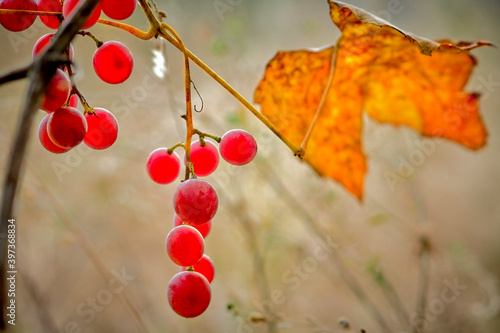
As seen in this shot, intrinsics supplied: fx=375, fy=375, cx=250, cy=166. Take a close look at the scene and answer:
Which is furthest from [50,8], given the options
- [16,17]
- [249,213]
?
[249,213]

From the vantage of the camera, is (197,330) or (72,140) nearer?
(72,140)

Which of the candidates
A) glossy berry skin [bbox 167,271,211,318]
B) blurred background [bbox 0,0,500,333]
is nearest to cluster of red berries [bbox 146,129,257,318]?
glossy berry skin [bbox 167,271,211,318]

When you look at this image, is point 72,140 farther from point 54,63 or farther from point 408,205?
point 408,205

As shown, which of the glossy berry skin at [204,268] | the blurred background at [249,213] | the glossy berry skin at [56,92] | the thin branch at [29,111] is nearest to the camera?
the thin branch at [29,111]

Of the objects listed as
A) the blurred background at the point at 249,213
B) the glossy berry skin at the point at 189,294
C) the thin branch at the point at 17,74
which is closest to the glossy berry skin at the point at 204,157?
the glossy berry skin at the point at 189,294

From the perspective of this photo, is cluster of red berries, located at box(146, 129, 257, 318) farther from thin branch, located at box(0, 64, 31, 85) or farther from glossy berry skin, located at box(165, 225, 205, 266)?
thin branch, located at box(0, 64, 31, 85)

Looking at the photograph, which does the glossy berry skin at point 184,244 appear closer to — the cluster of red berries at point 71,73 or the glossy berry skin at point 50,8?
the cluster of red berries at point 71,73

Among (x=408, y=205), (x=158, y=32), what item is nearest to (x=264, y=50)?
(x=408, y=205)
